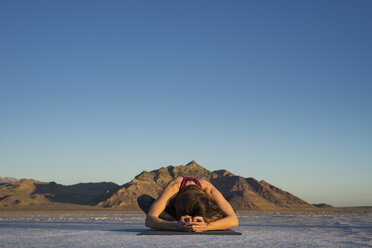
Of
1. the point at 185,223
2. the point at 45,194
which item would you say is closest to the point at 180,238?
the point at 185,223

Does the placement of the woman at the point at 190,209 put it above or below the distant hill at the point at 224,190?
below

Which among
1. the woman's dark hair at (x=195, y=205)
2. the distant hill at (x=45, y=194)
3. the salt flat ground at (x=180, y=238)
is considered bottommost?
the salt flat ground at (x=180, y=238)

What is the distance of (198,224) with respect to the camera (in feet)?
→ 15.1

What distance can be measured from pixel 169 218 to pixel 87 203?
84356 millimetres

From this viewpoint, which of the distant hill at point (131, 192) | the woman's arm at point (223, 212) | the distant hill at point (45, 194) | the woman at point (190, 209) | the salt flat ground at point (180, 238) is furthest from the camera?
the distant hill at point (131, 192)

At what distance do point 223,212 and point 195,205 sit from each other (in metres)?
0.73

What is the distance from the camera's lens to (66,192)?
96.9 m

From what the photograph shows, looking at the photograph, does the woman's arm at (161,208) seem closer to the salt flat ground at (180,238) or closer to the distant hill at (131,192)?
the salt flat ground at (180,238)

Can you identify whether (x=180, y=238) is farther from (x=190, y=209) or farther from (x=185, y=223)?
(x=190, y=209)

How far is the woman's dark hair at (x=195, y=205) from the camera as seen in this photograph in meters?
4.73

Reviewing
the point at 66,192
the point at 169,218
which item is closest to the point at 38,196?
the point at 66,192

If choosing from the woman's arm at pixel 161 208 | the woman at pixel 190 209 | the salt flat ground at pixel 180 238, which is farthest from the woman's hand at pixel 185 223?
the woman's arm at pixel 161 208

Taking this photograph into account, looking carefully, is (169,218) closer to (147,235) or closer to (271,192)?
(147,235)

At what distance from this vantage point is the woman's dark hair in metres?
4.73
